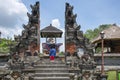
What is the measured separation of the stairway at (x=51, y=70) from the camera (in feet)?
58.1

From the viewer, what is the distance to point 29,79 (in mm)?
17562

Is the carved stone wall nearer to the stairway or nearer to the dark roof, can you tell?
the stairway

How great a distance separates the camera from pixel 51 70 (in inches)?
727

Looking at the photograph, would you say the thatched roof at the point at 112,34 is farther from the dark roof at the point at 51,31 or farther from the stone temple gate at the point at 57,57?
the dark roof at the point at 51,31

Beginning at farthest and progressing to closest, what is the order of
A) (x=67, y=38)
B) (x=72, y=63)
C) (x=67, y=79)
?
(x=67, y=38)
(x=72, y=63)
(x=67, y=79)

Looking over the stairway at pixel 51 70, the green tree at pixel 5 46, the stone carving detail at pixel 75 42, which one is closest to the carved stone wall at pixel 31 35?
the green tree at pixel 5 46

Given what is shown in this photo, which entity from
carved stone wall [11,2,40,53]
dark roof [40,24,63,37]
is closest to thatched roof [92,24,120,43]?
dark roof [40,24,63,37]

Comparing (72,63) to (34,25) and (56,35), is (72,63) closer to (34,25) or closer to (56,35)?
(34,25)

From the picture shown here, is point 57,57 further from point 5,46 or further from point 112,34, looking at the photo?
point 5,46

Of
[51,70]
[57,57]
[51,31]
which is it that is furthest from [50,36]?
[51,70]

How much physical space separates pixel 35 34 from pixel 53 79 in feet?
15.7

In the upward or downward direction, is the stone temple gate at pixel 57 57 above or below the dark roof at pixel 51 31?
below

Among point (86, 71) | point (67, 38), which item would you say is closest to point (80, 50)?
point (67, 38)

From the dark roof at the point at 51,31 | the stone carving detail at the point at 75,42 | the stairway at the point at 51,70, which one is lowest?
the stairway at the point at 51,70
